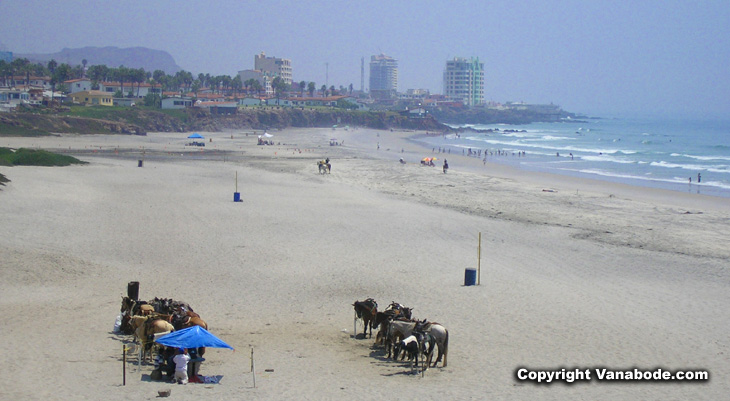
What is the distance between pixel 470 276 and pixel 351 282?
306 cm

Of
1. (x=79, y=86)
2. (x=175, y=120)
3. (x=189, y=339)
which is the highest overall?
(x=79, y=86)

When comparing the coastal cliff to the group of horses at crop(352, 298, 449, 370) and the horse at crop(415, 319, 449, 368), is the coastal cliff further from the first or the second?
the horse at crop(415, 319, 449, 368)

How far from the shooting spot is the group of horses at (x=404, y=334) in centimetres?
1099

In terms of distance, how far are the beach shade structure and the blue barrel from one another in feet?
26.5

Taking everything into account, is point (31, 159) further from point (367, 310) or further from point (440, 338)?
point (440, 338)

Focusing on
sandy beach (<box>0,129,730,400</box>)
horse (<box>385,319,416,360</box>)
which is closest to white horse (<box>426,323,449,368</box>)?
sandy beach (<box>0,129,730,400</box>)

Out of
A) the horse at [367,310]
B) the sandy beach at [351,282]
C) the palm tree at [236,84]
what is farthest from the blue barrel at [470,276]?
the palm tree at [236,84]

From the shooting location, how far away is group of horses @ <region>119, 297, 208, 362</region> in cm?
1090

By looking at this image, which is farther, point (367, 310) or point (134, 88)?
point (134, 88)

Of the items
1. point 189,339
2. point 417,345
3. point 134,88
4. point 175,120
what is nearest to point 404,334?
point 417,345

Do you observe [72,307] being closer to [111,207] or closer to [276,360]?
[276,360]

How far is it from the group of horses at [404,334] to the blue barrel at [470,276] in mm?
4471

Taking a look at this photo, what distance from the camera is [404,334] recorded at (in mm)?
11422

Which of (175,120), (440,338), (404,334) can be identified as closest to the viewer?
(440,338)
